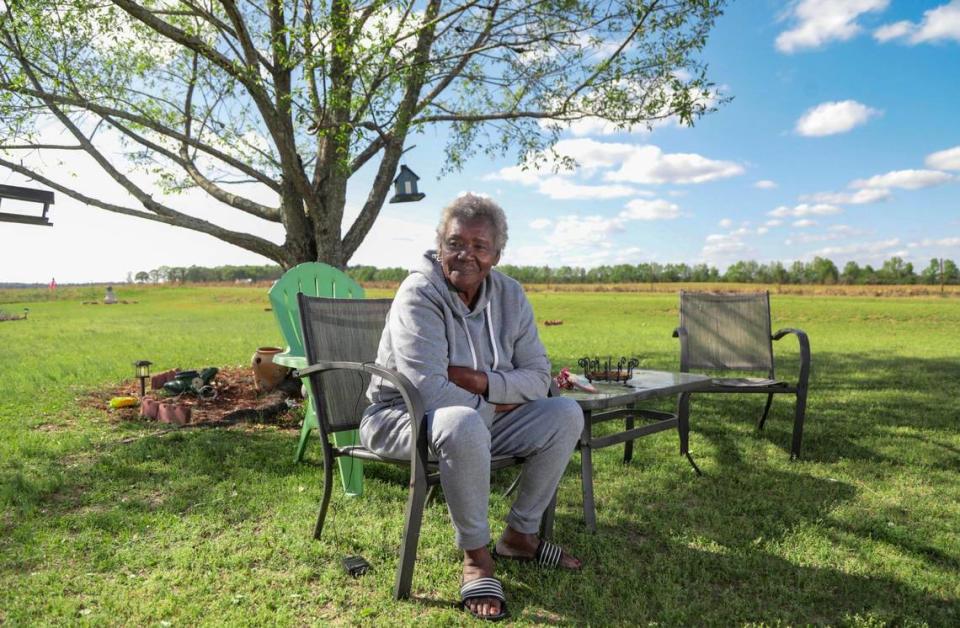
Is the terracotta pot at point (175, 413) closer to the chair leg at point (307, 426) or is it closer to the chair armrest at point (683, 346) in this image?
the chair leg at point (307, 426)

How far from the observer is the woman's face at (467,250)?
2754mm

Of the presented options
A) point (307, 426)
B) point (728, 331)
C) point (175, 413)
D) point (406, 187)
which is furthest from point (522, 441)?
point (406, 187)

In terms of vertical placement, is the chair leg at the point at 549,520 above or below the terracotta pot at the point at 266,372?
below

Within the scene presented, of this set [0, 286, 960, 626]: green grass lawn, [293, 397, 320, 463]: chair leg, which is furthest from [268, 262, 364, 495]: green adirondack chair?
[0, 286, 960, 626]: green grass lawn

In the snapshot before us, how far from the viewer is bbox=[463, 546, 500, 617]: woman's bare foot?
2.39m

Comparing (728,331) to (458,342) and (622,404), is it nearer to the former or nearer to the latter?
(622,404)

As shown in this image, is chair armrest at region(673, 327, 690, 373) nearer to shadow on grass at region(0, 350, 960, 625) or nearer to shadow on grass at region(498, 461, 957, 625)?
shadow on grass at region(0, 350, 960, 625)

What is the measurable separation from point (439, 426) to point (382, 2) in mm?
4145

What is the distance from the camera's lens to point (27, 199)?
662 cm

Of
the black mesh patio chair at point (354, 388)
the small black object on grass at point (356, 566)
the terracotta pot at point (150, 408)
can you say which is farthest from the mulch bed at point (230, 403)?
the small black object on grass at point (356, 566)

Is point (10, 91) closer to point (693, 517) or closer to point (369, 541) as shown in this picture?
point (369, 541)

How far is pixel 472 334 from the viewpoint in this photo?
2.83 metres

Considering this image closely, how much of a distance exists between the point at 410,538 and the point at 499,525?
36.3 inches

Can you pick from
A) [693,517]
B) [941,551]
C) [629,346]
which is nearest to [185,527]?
[693,517]
